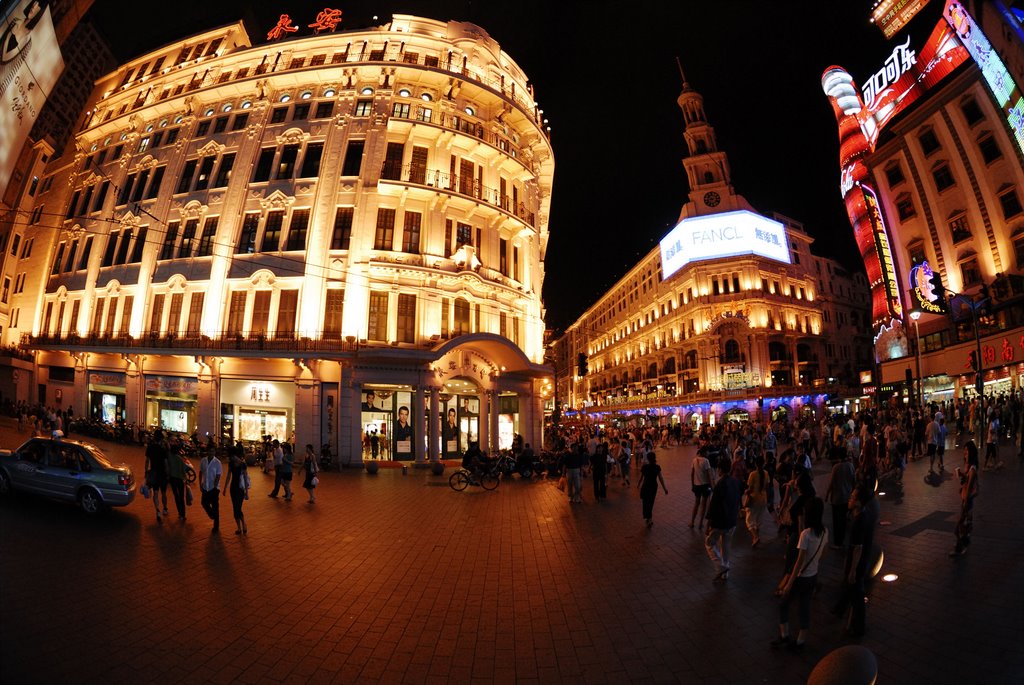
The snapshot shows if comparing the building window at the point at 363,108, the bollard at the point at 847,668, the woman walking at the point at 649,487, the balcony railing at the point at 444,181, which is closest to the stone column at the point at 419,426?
the balcony railing at the point at 444,181

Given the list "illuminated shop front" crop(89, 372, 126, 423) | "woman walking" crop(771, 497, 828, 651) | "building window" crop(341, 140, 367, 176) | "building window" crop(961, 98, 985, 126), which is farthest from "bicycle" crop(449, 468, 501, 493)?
"building window" crop(961, 98, 985, 126)

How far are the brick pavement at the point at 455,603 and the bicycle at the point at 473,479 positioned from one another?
19.0 ft

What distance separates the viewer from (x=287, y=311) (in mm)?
22703

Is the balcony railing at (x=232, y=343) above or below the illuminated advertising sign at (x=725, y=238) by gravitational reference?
below

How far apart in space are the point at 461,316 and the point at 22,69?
19963mm

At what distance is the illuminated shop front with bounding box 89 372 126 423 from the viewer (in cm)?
2481

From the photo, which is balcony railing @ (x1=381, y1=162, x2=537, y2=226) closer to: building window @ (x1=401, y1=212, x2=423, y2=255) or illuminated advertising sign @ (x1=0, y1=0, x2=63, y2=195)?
building window @ (x1=401, y1=212, x2=423, y2=255)

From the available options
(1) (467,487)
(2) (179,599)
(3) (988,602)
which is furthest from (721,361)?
(2) (179,599)

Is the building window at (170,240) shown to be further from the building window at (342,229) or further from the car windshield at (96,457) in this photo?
the car windshield at (96,457)

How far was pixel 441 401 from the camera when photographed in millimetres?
23547

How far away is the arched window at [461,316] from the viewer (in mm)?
24328

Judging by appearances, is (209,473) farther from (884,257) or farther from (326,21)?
(884,257)

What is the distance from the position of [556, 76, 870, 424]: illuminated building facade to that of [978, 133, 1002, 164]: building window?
21922mm

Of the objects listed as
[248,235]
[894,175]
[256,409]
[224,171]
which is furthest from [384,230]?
[894,175]
